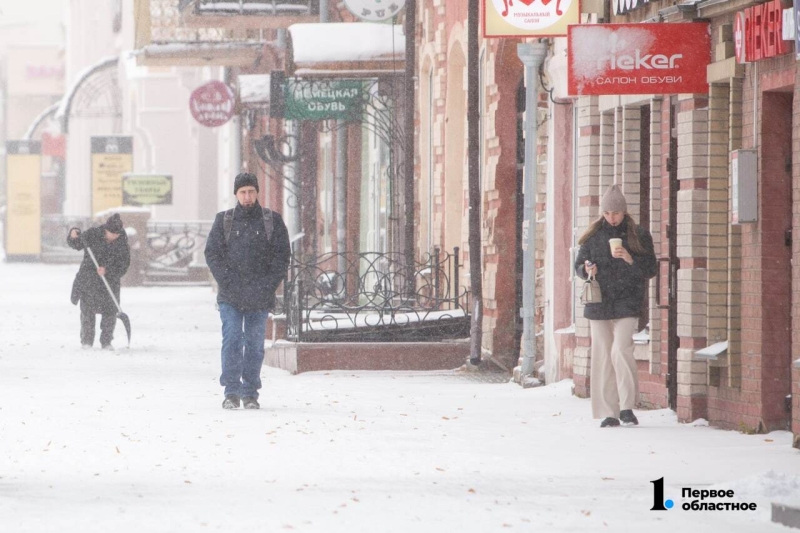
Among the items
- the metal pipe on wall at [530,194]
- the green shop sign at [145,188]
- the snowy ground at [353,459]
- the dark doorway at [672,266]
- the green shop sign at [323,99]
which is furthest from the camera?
the green shop sign at [145,188]

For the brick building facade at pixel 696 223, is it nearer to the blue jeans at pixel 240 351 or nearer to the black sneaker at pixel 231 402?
the blue jeans at pixel 240 351

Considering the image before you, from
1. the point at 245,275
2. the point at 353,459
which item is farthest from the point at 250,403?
the point at 353,459

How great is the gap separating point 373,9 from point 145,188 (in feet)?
83.3

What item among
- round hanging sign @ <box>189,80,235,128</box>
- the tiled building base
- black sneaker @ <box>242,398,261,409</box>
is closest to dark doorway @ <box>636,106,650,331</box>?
black sneaker @ <box>242,398,261,409</box>

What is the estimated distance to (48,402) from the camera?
14930mm

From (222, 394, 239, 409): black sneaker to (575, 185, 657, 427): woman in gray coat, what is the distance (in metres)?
2.73

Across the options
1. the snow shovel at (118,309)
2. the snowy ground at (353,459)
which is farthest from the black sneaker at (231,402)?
the snow shovel at (118,309)

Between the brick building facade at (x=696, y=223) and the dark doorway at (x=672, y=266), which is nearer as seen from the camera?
the brick building facade at (x=696, y=223)

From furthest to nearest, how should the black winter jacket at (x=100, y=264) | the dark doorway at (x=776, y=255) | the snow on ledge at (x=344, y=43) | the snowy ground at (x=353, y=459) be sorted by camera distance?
the snow on ledge at (x=344, y=43) < the black winter jacket at (x=100, y=264) < the dark doorway at (x=776, y=255) < the snowy ground at (x=353, y=459)

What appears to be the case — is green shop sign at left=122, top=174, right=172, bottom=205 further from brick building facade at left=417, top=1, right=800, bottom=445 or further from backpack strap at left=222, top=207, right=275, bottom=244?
backpack strap at left=222, top=207, right=275, bottom=244

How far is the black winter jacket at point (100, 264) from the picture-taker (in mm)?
22391

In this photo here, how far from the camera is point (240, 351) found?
14.5 meters

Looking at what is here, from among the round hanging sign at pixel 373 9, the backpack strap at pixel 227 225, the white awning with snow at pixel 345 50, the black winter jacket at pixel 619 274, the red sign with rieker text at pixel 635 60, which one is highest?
the round hanging sign at pixel 373 9

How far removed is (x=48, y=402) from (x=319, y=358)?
4.45 metres
